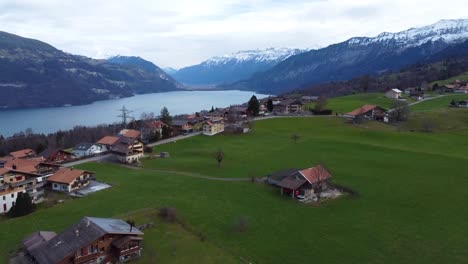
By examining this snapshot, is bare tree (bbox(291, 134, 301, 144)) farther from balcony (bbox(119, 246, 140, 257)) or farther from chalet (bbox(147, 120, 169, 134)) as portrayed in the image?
balcony (bbox(119, 246, 140, 257))

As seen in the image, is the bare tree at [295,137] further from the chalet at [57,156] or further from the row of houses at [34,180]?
the chalet at [57,156]

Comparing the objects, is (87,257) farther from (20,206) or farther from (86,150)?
(86,150)

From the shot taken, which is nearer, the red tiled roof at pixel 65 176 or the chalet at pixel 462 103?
the red tiled roof at pixel 65 176

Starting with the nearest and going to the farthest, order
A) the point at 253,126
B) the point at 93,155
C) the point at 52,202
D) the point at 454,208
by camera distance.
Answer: the point at 454,208
the point at 52,202
the point at 93,155
the point at 253,126

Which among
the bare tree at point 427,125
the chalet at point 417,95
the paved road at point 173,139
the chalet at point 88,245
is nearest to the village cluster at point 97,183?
the chalet at point 88,245

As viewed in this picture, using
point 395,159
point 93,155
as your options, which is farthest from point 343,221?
point 93,155

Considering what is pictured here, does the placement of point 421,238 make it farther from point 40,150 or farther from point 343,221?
point 40,150

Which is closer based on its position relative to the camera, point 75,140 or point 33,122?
point 75,140
